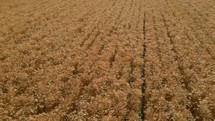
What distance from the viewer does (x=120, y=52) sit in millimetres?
15562

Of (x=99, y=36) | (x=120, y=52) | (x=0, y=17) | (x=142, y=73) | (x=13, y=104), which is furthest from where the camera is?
(x=0, y=17)

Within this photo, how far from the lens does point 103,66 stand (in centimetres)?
1366

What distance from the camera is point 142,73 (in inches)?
531

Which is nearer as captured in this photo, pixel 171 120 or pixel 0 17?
pixel 171 120

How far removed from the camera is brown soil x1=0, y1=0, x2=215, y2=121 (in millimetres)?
10547

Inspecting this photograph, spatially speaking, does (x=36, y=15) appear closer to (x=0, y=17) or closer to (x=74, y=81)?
(x=0, y=17)

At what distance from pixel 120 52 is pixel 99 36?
2.90 m

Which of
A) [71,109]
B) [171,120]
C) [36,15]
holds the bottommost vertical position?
[171,120]

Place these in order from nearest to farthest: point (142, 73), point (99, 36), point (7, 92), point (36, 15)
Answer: point (7, 92) → point (142, 73) → point (99, 36) → point (36, 15)

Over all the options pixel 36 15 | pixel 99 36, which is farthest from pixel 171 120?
pixel 36 15

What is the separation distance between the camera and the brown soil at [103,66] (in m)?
10.5

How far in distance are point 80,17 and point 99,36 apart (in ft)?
15.9

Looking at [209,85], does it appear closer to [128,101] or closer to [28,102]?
[128,101]

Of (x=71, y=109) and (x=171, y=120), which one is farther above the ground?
(x=71, y=109)
